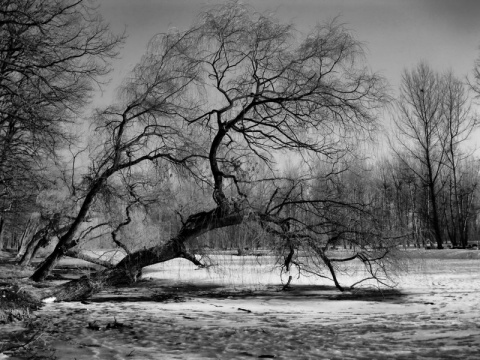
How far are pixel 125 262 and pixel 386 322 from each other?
18.3 feet

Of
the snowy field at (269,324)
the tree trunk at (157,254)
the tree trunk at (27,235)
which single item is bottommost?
the snowy field at (269,324)

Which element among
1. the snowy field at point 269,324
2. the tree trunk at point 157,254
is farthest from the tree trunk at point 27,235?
the tree trunk at point 157,254

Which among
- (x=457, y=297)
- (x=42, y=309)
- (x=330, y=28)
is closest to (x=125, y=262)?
(x=42, y=309)

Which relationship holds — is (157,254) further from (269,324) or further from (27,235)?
(27,235)

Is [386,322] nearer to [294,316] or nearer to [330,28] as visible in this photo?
[294,316]

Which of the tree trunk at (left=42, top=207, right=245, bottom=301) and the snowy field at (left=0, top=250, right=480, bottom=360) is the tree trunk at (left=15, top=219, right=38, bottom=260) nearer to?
the snowy field at (left=0, top=250, right=480, bottom=360)

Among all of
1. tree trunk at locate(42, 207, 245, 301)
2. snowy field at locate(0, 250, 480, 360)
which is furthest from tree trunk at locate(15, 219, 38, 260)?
tree trunk at locate(42, 207, 245, 301)

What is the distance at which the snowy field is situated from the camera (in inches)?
198

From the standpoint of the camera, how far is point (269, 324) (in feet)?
23.8

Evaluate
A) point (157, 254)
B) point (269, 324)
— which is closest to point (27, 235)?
point (157, 254)

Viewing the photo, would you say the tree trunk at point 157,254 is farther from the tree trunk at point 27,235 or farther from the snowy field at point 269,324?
the tree trunk at point 27,235

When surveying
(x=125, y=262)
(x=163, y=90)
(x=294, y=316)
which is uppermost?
(x=163, y=90)

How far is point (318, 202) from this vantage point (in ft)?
32.8

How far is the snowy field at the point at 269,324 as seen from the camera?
16.5 ft
